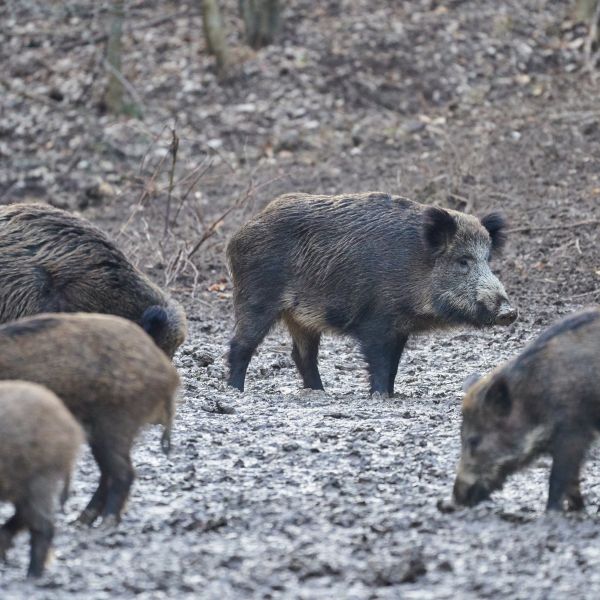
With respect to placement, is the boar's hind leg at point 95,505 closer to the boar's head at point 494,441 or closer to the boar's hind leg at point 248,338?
the boar's head at point 494,441

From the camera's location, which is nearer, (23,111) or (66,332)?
(66,332)

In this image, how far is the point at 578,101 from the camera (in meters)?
15.3

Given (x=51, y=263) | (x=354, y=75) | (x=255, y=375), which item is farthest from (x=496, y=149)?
(x=51, y=263)

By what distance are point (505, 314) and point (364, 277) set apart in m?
0.97

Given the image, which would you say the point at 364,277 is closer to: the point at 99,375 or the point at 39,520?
the point at 99,375

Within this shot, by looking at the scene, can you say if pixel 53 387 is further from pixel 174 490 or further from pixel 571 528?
pixel 571 528

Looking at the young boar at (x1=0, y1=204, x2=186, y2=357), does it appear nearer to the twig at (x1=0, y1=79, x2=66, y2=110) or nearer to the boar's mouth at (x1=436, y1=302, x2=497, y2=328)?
the boar's mouth at (x1=436, y1=302, x2=497, y2=328)

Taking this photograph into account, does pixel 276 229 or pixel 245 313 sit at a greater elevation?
pixel 276 229

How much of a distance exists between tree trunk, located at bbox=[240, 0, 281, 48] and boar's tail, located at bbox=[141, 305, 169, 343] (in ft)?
36.9

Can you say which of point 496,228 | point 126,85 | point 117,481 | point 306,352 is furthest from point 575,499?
point 126,85

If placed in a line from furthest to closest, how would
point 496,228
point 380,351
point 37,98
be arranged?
point 37,98
point 496,228
point 380,351

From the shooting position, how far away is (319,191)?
46.5 ft

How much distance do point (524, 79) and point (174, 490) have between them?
38.5 ft

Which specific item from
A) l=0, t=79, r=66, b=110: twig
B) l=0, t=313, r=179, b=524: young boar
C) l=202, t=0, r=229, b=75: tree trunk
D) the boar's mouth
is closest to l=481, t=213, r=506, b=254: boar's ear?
the boar's mouth
